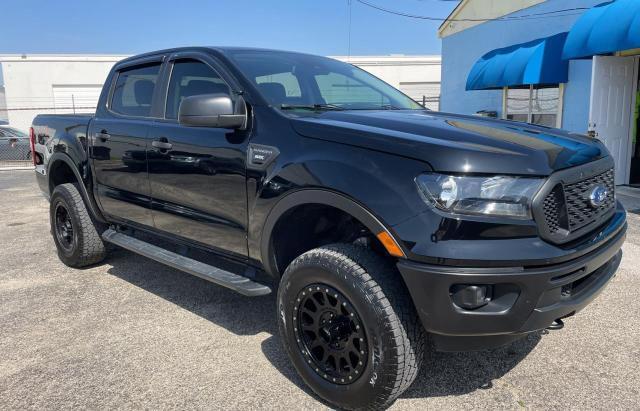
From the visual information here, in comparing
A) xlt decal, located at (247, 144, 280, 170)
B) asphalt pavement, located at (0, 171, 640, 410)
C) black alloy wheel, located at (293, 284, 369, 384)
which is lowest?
asphalt pavement, located at (0, 171, 640, 410)

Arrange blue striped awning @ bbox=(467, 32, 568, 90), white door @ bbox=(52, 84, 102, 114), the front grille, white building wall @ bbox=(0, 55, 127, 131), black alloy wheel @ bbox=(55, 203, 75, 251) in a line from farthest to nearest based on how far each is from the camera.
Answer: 1. white door @ bbox=(52, 84, 102, 114)
2. white building wall @ bbox=(0, 55, 127, 131)
3. blue striped awning @ bbox=(467, 32, 568, 90)
4. black alloy wheel @ bbox=(55, 203, 75, 251)
5. the front grille

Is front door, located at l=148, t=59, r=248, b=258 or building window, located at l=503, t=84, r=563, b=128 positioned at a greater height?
building window, located at l=503, t=84, r=563, b=128

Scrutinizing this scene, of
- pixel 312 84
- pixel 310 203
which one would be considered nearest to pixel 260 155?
pixel 310 203

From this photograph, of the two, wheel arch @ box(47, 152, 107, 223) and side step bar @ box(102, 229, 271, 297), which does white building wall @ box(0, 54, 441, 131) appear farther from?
side step bar @ box(102, 229, 271, 297)

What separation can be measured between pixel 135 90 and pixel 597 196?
348cm

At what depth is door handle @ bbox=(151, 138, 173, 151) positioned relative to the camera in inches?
133

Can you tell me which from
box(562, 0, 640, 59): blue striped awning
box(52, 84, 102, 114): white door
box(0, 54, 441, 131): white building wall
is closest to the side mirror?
box(562, 0, 640, 59): blue striped awning

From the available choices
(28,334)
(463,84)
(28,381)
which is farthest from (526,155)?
(463,84)

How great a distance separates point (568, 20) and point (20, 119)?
2882cm

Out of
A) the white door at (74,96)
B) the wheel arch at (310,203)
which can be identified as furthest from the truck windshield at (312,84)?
the white door at (74,96)

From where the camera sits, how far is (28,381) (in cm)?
280

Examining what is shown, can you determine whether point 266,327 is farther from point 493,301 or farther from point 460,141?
point 460,141

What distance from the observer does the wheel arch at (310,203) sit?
2211 mm

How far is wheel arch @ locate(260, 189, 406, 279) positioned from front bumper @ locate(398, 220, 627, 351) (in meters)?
0.18
